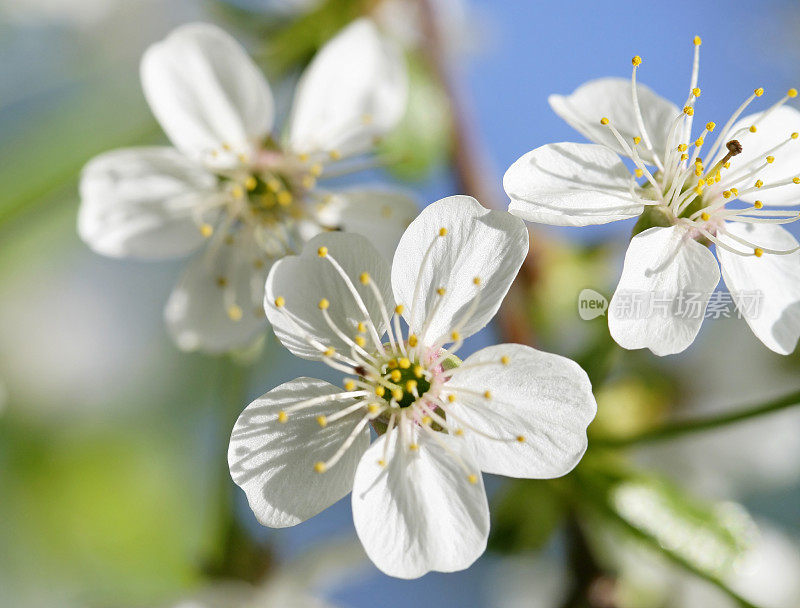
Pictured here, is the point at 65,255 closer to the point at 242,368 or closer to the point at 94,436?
the point at 94,436

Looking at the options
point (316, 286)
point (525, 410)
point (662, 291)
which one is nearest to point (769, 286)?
point (662, 291)

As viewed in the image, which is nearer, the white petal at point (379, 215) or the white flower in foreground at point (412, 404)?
the white flower in foreground at point (412, 404)

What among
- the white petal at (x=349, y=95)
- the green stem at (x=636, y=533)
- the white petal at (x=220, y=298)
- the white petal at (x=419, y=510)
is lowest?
the green stem at (x=636, y=533)

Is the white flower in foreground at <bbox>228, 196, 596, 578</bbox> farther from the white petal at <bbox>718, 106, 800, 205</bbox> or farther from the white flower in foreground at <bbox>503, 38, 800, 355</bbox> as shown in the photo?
the white petal at <bbox>718, 106, 800, 205</bbox>

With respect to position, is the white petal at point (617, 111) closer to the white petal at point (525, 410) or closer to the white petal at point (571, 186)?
the white petal at point (571, 186)

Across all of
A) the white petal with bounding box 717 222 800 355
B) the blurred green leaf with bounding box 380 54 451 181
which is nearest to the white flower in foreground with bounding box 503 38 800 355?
the white petal with bounding box 717 222 800 355

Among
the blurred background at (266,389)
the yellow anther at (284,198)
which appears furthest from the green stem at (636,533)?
the yellow anther at (284,198)

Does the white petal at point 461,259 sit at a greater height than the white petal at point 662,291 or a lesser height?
greater
